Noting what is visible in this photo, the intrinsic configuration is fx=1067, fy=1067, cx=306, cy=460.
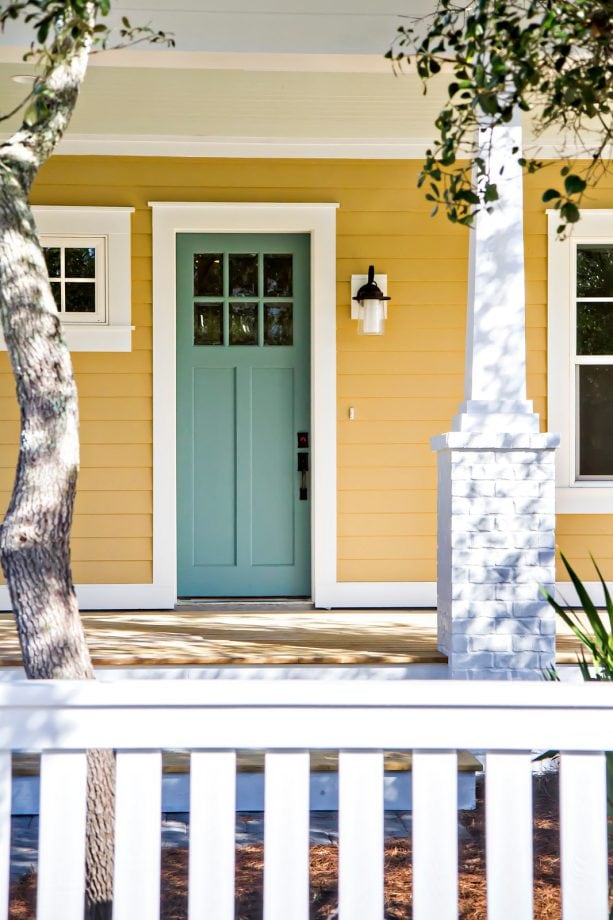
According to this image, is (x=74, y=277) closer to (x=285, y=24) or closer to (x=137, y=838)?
(x=285, y=24)

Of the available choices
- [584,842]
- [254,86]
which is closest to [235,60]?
[254,86]

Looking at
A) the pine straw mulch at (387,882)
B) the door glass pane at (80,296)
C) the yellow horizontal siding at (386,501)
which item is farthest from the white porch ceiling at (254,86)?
the pine straw mulch at (387,882)

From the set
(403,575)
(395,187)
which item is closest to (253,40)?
(395,187)

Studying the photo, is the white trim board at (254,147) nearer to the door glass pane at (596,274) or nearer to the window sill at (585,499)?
the door glass pane at (596,274)

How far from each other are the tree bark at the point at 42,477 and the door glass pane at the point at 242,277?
3.62 m

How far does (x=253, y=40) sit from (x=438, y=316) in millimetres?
2275

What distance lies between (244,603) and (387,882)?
296cm

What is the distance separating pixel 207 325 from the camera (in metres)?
6.13

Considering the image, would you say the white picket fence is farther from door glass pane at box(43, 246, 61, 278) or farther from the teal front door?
door glass pane at box(43, 246, 61, 278)

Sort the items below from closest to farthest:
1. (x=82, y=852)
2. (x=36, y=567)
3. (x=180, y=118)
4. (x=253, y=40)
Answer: (x=82, y=852), (x=36, y=567), (x=253, y=40), (x=180, y=118)

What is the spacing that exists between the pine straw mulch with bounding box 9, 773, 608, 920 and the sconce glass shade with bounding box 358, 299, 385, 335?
2.99 meters

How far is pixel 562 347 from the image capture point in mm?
6109

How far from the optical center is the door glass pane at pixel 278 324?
616cm

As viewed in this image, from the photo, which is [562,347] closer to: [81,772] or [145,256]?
[145,256]
